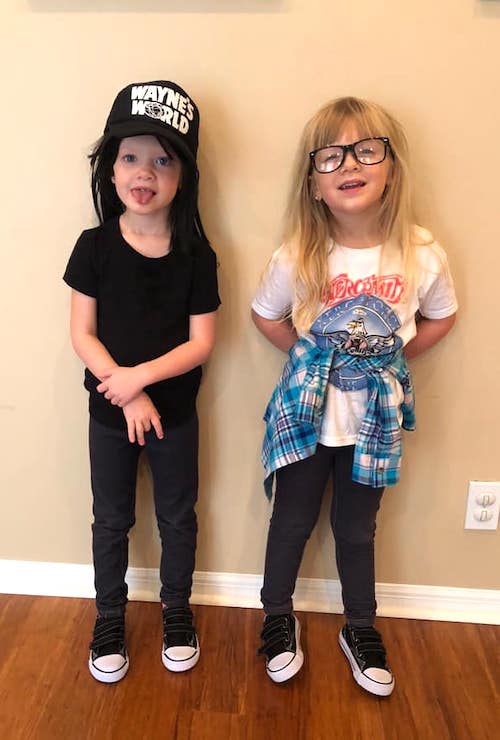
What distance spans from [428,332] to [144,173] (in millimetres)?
618

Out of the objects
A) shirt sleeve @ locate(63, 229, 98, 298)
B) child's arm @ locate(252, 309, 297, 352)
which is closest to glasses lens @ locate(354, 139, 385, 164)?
child's arm @ locate(252, 309, 297, 352)

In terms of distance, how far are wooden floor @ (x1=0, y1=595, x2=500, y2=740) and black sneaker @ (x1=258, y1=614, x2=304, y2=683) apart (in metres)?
0.03

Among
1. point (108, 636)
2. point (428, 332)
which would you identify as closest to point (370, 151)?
point (428, 332)

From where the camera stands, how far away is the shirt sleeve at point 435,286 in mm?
1215

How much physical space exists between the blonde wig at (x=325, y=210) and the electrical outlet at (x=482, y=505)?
0.54 m

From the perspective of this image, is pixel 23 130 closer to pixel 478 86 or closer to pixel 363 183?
pixel 363 183

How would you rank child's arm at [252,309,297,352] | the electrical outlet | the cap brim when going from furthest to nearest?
the electrical outlet, child's arm at [252,309,297,352], the cap brim

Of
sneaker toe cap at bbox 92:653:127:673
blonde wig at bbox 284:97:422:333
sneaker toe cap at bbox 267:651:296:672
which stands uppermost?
blonde wig at bbox 284:97:422:333

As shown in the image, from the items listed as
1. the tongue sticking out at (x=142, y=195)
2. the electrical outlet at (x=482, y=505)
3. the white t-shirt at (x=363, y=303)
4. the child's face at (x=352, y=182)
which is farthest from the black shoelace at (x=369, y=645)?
the tongue sticking out at (x=142, y=195)

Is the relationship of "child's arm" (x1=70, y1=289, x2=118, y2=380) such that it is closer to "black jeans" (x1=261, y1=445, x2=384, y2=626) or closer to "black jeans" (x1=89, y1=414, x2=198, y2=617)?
"black jeans" (x1=89, y1=414, x2=198, y2=617)

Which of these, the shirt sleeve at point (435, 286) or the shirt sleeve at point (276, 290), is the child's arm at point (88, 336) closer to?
the shirt sleeve at point (276, 290)

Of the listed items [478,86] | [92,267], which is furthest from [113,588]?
[478,86]

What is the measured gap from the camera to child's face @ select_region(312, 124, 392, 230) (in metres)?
1.13

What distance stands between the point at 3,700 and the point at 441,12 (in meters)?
1.54
